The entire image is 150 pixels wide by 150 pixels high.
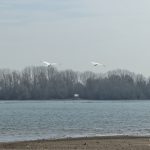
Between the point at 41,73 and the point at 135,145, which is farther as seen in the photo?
the point at 41,73

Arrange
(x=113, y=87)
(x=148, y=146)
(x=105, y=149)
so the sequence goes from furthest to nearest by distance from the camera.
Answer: (x=113, y=87) < (x=148, y=146) < (x=105, y=149)

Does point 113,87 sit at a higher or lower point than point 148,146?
higher

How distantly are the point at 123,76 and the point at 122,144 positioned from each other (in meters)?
143

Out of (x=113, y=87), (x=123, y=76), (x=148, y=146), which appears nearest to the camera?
(x=148, y=146)

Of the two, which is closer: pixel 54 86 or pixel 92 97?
pixel 54 86

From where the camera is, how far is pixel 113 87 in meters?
166

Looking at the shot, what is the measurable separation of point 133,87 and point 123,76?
6.07 m

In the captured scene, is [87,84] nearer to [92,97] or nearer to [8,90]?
[92,97]

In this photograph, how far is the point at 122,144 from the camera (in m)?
34.8

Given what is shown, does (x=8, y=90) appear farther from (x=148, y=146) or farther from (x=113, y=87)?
(x=148, y=146)

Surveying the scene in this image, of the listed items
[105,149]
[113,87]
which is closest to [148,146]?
[105,149]

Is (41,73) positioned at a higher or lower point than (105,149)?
higher

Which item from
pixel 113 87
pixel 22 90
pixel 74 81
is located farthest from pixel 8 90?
pixel 113 87

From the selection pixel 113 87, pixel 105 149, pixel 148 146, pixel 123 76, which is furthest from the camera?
pixel 123 76
